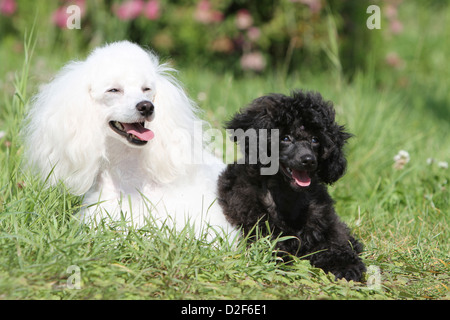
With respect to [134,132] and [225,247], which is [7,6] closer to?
[134,132]

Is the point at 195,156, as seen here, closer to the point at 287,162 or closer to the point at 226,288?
the point at 287,162

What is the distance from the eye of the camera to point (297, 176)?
3.00 meters

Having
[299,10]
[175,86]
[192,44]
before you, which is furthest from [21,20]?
[175,86]

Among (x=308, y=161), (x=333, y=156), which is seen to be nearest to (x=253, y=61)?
(x=333, y=156)

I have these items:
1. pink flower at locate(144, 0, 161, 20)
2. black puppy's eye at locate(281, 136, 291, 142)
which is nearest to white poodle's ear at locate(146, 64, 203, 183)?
black puppy's eye at locate(281, 136, 291, 142)

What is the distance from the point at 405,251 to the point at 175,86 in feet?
5.65

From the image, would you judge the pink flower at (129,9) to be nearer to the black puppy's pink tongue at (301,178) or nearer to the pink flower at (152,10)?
the pink flower at (152,10)

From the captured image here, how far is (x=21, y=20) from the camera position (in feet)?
26.6

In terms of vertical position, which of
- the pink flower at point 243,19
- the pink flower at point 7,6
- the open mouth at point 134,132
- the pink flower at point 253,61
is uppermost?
the pink flower at point 7,6

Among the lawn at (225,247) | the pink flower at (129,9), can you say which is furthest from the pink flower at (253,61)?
the lawn at (225,247)

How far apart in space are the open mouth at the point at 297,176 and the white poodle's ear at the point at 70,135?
3.34 feet

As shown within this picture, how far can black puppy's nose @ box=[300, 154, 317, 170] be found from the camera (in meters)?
2.84

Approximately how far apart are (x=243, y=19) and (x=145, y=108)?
4.89 meters

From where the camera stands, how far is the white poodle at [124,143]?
9.89 feet
